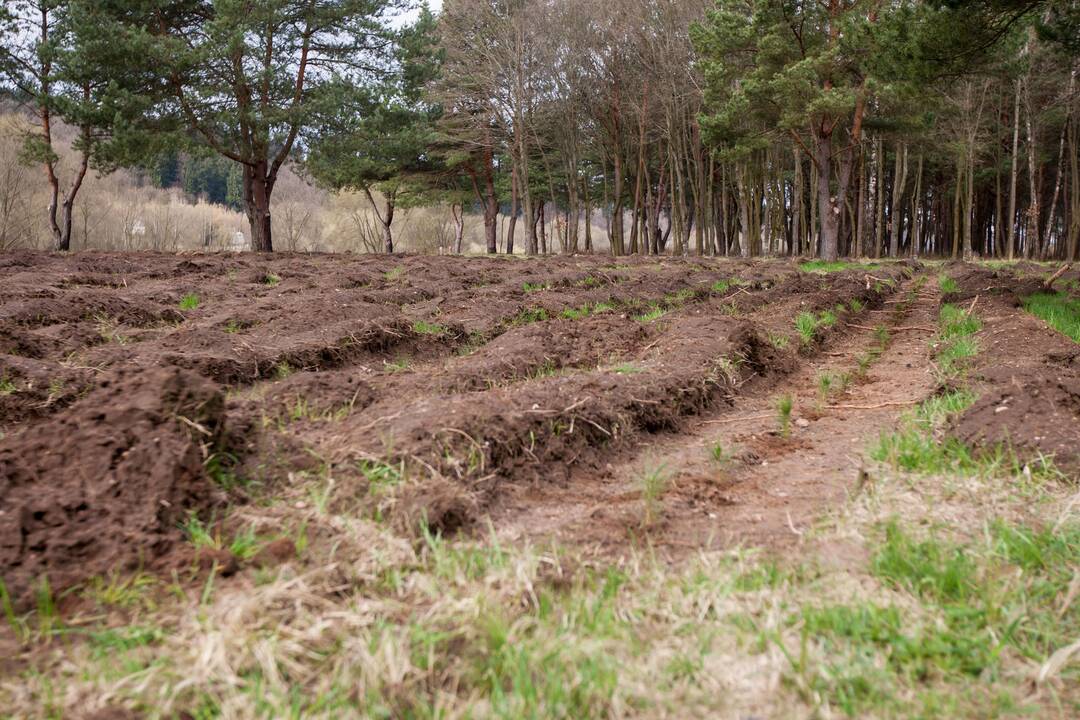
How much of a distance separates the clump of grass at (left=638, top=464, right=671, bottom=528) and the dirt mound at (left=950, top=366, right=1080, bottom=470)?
5.02ft

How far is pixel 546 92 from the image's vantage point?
32.3 metres

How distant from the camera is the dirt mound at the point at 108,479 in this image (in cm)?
233

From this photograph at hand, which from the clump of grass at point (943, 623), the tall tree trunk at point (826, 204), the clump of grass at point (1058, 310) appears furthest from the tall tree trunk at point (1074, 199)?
the clump of grass at point (943, 623)

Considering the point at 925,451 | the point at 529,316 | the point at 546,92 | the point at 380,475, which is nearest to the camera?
the point at 380,475

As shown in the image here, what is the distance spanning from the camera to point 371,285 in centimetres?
1216

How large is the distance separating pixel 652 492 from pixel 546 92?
104 feet

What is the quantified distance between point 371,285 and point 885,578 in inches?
420

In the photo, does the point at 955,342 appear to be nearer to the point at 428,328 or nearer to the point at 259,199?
the point at 428,328

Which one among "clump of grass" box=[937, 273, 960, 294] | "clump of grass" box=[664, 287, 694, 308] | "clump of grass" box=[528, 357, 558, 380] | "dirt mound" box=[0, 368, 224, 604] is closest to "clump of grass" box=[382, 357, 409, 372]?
"clump of grass" box=[528, 357, 558, 380]

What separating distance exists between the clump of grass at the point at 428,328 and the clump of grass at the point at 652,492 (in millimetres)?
3951

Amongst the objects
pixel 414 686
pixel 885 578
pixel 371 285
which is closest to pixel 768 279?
pixel 371 285

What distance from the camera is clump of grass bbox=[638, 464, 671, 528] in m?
3.03

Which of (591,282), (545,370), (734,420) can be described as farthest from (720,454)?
(591,282)

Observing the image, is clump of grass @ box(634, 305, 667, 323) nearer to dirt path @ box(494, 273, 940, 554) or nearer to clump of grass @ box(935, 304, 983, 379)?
dirt path @ box(494, 273, 940, 554)
